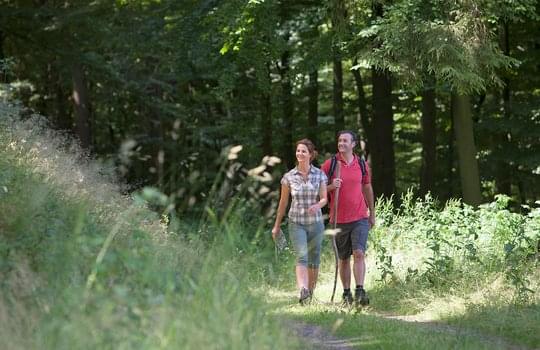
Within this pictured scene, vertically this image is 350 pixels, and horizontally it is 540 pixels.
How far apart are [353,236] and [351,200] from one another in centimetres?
46

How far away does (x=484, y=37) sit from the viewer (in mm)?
13953

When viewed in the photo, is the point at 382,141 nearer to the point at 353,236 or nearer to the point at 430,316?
the point at 353,236

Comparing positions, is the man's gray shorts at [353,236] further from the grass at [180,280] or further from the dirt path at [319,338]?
the dirt path at [319,338]

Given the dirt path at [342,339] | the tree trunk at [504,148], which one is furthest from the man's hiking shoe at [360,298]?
the tree trunk at [504,148]

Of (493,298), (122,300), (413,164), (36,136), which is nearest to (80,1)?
(36,136)

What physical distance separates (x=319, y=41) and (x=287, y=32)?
4087 millimetres

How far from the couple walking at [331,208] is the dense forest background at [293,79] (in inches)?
77.3

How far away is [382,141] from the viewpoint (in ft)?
69.9

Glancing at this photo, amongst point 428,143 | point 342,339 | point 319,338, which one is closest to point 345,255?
point 342,339

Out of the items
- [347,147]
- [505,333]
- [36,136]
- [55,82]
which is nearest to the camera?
[505,333]

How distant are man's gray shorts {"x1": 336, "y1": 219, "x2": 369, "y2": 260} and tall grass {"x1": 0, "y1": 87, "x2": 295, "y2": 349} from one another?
2.69 m

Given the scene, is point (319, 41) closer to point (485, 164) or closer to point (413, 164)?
point (485, 164)

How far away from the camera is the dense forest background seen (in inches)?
558

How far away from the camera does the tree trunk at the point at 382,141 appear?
21062 millimetres
